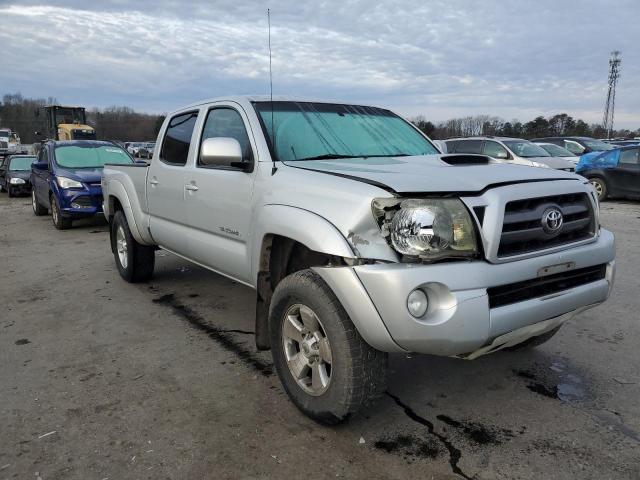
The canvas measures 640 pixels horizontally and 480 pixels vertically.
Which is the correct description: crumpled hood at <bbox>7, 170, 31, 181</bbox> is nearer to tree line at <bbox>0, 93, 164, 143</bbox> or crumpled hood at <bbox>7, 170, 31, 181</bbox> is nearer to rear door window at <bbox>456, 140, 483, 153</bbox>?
rear door window at <bbox>456, 140, 483, 153</bbox>

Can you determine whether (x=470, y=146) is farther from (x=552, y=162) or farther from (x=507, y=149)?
(x=552, y=162)

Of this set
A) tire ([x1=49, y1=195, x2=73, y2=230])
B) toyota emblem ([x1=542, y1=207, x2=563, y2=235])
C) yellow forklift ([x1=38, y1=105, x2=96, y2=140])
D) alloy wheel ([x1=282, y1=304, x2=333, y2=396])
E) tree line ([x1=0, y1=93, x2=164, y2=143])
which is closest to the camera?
toyota emblem ([x1=542, y1=207, x2=563, y2=235])

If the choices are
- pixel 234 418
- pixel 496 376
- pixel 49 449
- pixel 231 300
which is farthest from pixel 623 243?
pixel 49 449

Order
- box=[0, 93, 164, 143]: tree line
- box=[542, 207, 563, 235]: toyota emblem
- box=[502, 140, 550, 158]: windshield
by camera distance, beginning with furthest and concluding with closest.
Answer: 1. box=[0, 93, 164, 143]: tree line
2. box=[502, 140, 550, 158]: windshield
3. box=[542, 207, 563, 235]: toyota emblem

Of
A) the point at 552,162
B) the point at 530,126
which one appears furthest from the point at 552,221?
the point at 530,126

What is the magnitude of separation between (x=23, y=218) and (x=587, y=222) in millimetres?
13129

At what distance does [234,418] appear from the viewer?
3041mm

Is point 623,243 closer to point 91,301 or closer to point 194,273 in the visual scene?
point 194,273

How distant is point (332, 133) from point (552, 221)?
1.74 meters

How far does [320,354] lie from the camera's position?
283cm

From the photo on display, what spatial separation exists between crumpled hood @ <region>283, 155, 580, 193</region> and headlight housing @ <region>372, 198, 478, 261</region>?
0.08 metres

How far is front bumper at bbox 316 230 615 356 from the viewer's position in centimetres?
238

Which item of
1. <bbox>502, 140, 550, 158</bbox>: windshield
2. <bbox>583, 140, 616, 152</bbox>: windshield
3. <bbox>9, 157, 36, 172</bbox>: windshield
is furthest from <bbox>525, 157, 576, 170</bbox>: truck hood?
<bbox>9, 157, 36, 172</bbox>: windshield

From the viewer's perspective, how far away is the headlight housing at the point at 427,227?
7.98ft
